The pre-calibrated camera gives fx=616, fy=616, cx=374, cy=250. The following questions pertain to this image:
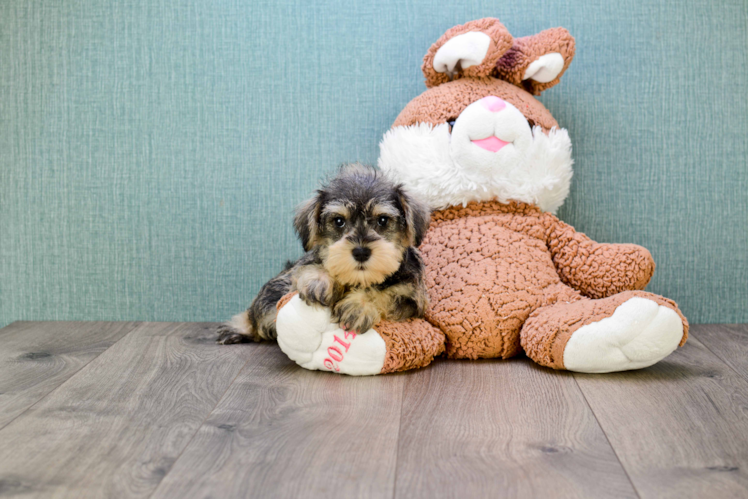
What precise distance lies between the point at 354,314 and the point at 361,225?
0.86ft

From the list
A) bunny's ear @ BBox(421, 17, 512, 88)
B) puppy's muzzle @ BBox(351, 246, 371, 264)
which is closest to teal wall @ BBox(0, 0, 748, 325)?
bunny's ear @ BBox(421, 17, 512, 88)

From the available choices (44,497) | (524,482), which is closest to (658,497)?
(524,482)

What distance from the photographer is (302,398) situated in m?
1.71

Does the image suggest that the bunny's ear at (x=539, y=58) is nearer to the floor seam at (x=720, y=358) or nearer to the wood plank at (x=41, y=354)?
the floor seam at (x=720, y=358)

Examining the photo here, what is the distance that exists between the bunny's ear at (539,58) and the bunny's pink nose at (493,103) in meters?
0.21

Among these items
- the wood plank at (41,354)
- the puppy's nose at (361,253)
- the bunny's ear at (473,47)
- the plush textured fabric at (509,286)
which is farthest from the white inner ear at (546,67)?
the wood plank at (41,354)

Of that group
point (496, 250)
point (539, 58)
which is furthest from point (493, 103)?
point (496, 250)

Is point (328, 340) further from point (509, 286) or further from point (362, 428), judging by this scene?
point (509, 286)

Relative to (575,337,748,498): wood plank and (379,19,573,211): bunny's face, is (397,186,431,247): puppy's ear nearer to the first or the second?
(379,19,573,211): bunny's face

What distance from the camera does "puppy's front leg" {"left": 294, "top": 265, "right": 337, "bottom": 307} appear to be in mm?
1801

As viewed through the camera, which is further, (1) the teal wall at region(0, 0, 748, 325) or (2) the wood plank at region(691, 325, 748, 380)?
(1) the teal wall at region(0, 0, 748, 325)

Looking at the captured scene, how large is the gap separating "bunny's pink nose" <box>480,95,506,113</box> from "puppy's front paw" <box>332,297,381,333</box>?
0.80 meters

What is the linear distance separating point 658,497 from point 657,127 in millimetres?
1766

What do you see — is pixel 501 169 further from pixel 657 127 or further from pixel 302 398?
pixel 302 398
